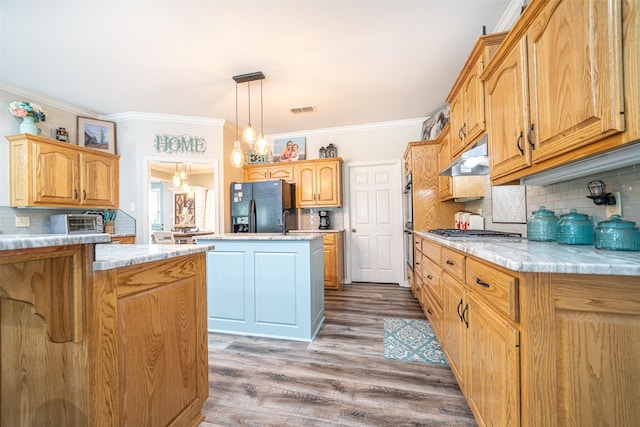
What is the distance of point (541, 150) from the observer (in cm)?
116

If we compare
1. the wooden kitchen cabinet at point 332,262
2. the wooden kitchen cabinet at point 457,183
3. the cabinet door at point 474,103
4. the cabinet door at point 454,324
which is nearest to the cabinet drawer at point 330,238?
the wooden kitchen cabinet at point 332,262

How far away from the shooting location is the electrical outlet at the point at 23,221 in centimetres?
302

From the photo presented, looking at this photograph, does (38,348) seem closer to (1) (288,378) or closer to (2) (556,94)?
(1) (288,378)

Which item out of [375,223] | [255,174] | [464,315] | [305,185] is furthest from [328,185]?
[464,315]

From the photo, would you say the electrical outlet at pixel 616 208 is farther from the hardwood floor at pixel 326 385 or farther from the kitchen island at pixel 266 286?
the kitchen island at pixel 266 286

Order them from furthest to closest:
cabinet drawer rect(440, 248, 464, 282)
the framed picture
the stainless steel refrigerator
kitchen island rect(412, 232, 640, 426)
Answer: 1. the stainless steel refrigerator
2. the framed picture
3. cabinet drawer rect(440, 248, 464, 282)
4. kitchen island rect(412, 232, 640, 426)

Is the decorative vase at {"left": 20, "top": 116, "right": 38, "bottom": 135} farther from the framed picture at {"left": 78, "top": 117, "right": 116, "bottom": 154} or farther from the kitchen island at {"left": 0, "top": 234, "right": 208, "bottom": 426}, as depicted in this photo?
the kitchen island at {"left": 0, "top": 234, "right": 208, "bottom": 426}

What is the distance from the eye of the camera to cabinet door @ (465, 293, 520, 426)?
35.4 inches

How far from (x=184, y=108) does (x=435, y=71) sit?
131 inches

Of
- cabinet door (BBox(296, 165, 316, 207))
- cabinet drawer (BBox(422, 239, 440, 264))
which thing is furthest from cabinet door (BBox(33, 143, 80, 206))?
cabinet drawer (BBox(422, 239, 440, 264))

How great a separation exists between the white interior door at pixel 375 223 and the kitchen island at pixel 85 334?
Answer: 358 cm

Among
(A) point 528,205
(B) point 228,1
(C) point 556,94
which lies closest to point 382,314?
(A) point 528,205

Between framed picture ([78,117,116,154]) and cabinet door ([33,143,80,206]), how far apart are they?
1.43 feet

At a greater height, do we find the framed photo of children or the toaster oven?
the framed photo of children
